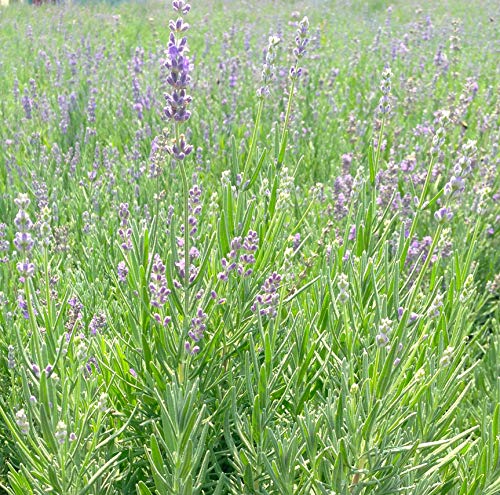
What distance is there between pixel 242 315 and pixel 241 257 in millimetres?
183

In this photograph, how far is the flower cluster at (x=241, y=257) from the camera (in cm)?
162

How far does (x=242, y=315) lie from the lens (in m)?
1.78

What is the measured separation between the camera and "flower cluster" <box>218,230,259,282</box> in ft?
5.33

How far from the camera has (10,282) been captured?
2502 millimetres

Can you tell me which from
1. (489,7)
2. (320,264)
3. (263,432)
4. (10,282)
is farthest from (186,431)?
(489,7)

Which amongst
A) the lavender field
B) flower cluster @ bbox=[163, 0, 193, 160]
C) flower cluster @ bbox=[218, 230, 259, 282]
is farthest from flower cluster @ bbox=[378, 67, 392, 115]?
flower cluster @ bbox=[163, 0, 193, 160]

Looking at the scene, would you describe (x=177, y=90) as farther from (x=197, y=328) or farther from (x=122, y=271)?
(x=122, y=271)

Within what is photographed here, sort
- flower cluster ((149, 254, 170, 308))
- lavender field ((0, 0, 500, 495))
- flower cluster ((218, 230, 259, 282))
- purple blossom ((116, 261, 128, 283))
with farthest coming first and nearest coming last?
purple blossom ((116, 261, 128, 283)) < flower cluster ((218, 230, 259, 282)) < flower cluster ((149, 254, 170, 308)) < lavender field ((0, 0, 500, 495))

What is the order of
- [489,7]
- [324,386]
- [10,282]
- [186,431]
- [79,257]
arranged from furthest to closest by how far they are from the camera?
[489,7] < [79,257] < [10,282] < [324,386] < [186,431]

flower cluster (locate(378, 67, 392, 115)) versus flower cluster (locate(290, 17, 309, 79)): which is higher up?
flower cluster (locate(290, 17, 309, 79))

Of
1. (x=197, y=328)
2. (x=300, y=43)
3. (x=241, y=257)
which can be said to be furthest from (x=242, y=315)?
(x=300, y=43)

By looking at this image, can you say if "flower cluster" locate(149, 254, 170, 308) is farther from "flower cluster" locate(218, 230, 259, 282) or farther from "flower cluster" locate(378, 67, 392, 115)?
"flower cluster" locate(378, 67, 392, 115)

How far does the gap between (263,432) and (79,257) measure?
71.8 inches

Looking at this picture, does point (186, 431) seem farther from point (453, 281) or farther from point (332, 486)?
point (453, 281)
